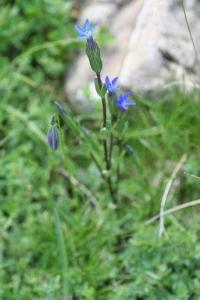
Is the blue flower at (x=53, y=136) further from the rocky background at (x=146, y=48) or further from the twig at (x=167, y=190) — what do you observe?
the rocky background at (x=146, y=48)

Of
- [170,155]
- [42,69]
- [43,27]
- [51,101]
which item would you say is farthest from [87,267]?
[43,27]

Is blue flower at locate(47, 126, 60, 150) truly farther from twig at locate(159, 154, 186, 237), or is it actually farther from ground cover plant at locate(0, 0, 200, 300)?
twig at locate(159, 154, 186, 237)

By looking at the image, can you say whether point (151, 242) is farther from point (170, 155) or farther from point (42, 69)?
point (42, 69)

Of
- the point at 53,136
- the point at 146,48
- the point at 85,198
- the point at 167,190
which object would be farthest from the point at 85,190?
the point at 146,48

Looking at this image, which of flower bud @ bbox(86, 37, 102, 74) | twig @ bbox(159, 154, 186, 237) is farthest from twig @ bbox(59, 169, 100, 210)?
flower bud @ bbox(86, 37, 102, 74)

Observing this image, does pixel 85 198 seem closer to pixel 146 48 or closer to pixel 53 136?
pixel 53 136

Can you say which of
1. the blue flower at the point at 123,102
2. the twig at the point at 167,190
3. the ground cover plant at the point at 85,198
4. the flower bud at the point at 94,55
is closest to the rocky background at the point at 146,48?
the ground cover plant at the point at 85,198
